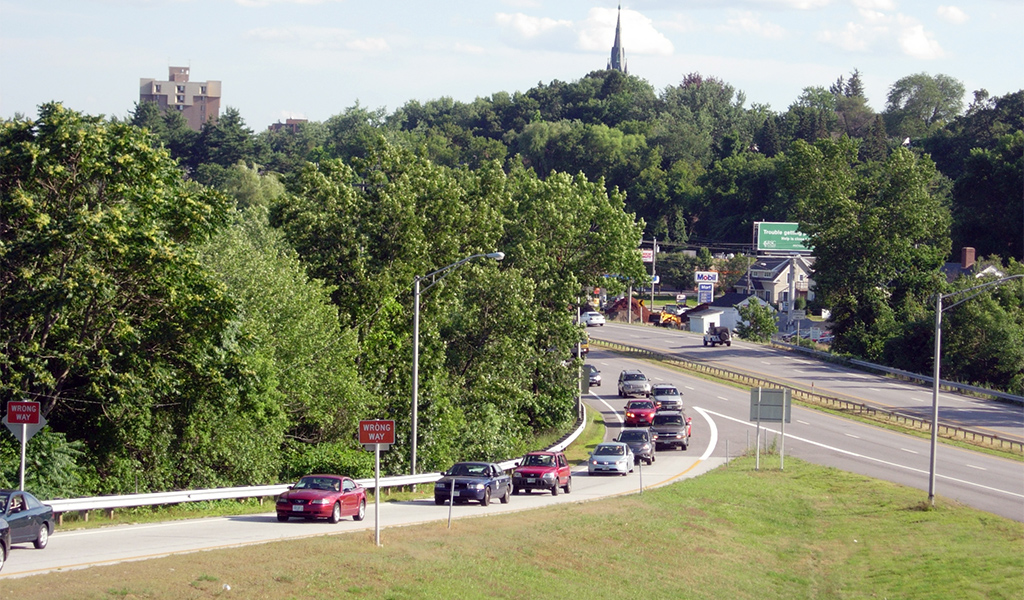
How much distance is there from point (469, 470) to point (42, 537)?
15576mm

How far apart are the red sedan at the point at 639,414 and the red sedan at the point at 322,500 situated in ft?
108

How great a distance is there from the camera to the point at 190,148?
438 ft

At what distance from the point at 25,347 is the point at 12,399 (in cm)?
166

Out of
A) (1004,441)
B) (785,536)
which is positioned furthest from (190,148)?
(785,536)

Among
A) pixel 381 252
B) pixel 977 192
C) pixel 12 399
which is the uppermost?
pixel 977 192

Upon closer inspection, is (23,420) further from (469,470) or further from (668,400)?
(668,400)

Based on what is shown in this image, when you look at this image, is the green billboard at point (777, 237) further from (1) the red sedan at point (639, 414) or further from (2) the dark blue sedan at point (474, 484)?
(2) the dark blue sedan at point (474, 484)

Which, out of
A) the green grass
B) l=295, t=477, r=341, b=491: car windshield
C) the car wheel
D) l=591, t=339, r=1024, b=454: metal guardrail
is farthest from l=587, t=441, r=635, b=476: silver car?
the car wheel

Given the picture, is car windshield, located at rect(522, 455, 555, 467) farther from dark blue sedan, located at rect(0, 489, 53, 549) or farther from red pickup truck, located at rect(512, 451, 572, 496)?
dark blue sedan, located at rect(0, 489, 53, 549)

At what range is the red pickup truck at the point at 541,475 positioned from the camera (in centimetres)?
3766

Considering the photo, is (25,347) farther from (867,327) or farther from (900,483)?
(867,327)

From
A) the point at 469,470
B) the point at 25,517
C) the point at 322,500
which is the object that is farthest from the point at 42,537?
the point at 469,470

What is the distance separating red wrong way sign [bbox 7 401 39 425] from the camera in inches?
958

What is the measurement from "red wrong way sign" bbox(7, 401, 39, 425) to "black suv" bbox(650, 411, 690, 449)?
114ft
